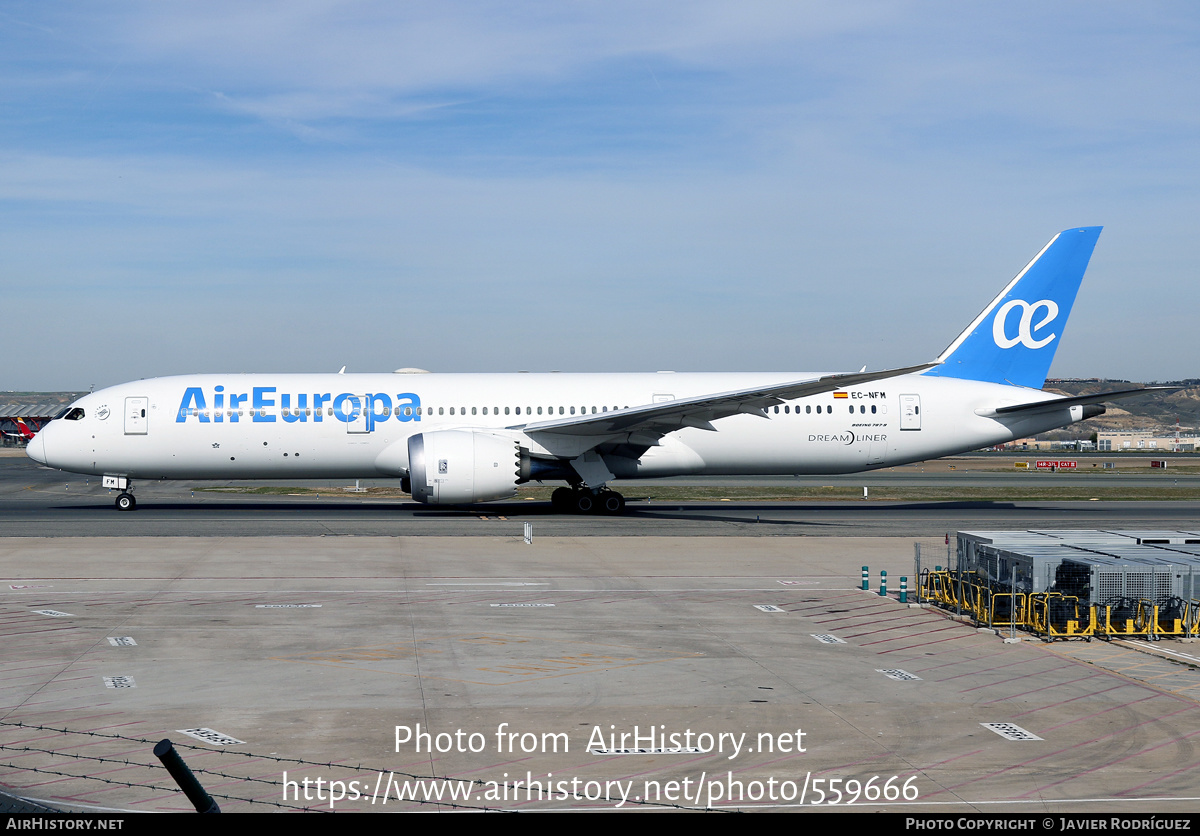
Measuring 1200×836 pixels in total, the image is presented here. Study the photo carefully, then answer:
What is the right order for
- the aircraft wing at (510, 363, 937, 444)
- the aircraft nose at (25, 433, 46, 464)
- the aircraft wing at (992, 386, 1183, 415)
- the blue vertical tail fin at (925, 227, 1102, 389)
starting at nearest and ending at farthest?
the aircraft wing at (510, 363, 937, 444)
the aircraft wing at (992, 386, 1183, 415)
the aircraft nose at (25, 433, 46, 464)
the blue vertical tail fin at (925, 227, 1102, 389)

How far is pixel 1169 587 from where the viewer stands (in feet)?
56.3

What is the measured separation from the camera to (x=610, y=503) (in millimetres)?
36656

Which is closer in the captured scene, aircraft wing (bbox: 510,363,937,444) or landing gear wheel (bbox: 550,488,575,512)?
aircraft wing (bbox: 510,363,937,444)

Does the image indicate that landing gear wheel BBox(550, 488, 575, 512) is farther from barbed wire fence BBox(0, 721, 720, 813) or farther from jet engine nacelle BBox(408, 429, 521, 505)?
barbed wire fence BBox(0, 721, 720, 813)

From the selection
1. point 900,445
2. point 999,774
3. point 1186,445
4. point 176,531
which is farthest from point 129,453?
point 1186,445

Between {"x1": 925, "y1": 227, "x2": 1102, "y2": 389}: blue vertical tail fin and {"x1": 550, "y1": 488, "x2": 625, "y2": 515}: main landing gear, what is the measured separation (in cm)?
1323

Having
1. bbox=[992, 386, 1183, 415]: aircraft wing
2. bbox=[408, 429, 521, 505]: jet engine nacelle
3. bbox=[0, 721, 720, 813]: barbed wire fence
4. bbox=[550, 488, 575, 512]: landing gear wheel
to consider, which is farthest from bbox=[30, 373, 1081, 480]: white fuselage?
bbox=[0, 721, 720, 813]: barbed wire fence

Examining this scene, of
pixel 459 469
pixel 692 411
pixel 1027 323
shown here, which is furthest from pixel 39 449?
pixel 1027 323

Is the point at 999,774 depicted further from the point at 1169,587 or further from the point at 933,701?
the point at 1169,587

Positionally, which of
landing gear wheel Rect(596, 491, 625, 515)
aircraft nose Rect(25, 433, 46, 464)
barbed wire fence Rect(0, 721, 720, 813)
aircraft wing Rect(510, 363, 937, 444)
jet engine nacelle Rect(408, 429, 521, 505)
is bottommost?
barbed wire fence Rect(0, 721, 720, 813)

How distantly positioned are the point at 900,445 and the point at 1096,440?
11397 cm

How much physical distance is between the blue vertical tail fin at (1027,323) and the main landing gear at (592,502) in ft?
43.4

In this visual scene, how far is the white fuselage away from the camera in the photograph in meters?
35.5

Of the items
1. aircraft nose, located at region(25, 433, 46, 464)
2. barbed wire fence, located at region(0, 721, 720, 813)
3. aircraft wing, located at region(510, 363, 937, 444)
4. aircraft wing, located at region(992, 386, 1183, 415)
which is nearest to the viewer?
barbed wire fence, located at region(0, 721, 720, 813)
